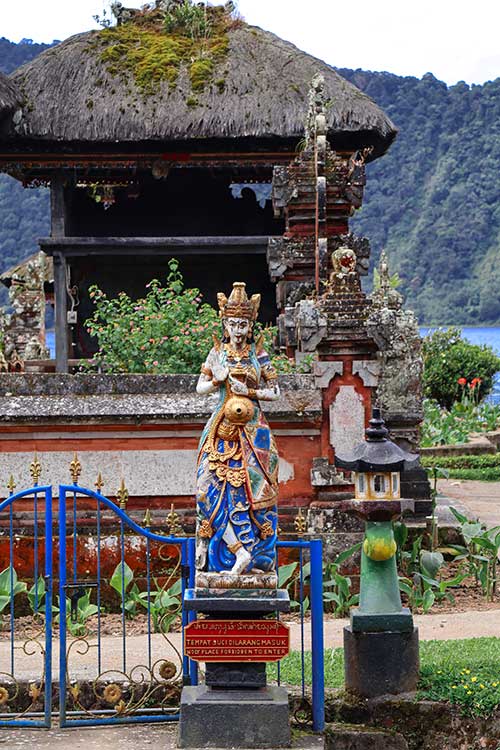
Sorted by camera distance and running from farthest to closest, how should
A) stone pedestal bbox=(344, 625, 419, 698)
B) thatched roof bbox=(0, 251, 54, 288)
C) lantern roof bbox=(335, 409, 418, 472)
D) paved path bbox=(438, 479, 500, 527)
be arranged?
thatched roof bbox=(0, 251, 54, 288) → paved path bbox=(438, 479, 500, 527) → lantern roof bbox=(335, 409, 418, 472) → stone pedestal bbox=(344, 625, 419, 698)

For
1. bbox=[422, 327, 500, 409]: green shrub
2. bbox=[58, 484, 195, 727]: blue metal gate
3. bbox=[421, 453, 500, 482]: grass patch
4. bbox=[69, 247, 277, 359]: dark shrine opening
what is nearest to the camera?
bbox=[58, 484, 195, 727]: blue metal gate

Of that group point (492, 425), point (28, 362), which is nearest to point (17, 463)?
point (28, 362)

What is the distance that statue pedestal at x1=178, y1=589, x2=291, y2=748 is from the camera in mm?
5879

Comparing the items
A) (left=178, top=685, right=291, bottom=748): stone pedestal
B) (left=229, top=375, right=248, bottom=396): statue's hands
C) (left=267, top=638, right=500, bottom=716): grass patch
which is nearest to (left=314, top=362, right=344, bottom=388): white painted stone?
(left=267, top=638, right=500, bottom=716): grass patch

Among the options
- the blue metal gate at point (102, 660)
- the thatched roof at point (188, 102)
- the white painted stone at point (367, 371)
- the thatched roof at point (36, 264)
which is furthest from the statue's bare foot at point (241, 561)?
the thatched roof at point (36, 264)

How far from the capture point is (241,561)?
5.98 metres

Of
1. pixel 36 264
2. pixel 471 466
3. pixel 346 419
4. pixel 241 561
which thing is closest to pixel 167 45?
pixel 36 264

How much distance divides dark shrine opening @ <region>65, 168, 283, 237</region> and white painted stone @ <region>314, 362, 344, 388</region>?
9252mm

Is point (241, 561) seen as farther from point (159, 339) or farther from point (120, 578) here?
point (159, 339)

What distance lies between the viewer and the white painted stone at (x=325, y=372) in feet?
30.1

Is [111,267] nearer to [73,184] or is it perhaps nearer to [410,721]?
[73,184]

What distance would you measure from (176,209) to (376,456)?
1210 cm

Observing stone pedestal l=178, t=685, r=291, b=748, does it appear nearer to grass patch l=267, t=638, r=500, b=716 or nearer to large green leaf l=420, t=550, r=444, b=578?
grass patch l=267, t=638, r=500, b=716

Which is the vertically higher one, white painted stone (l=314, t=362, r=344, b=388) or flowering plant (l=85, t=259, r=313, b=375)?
flowering plant (l=85, t=259, r=313, b=375)
